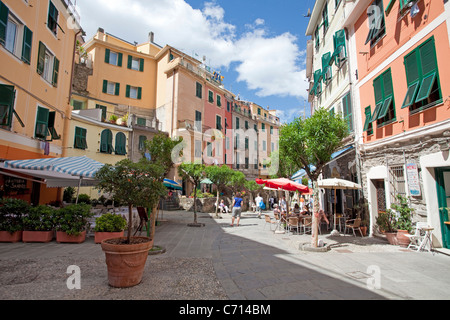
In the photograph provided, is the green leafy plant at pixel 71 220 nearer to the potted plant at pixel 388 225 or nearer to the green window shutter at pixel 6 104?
the green window shutter at pixel 6 104

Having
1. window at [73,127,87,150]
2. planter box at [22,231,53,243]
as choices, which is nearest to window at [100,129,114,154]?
window at [73,127,87,150]

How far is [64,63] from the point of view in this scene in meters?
13.0

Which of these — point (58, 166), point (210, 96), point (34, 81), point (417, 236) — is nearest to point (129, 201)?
point (58, 166)

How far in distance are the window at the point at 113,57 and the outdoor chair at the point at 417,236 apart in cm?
2583

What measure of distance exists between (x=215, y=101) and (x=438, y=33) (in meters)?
24.7

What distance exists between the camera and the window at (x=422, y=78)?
6.62 m

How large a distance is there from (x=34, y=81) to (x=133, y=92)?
15050mm

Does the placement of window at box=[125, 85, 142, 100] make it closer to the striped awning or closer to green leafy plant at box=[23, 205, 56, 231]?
the striped awning

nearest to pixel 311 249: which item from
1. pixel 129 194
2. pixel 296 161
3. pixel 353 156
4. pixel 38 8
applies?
pixel 296 161

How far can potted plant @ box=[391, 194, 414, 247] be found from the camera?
733cm

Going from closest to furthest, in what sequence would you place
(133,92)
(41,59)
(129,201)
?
(129,201)
(41,59)
(133,92)

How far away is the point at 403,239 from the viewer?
7332 mm

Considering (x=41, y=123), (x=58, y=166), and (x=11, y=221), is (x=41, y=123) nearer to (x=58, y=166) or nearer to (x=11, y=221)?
(x=58, y=166)

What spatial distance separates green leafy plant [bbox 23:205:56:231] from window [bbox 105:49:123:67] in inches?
809
